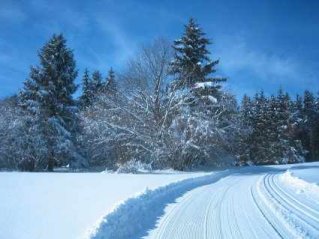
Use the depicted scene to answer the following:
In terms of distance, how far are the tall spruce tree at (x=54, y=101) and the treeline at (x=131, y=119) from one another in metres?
0.08

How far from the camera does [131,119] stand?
2942 centimetres

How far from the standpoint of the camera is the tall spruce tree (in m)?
30.2

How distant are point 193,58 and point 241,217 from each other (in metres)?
24.7

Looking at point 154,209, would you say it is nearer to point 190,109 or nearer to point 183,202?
point 183,202

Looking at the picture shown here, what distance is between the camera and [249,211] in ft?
30.3

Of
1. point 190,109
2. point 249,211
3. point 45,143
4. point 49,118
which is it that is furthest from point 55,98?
point 249,211

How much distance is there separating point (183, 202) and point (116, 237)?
178 inches

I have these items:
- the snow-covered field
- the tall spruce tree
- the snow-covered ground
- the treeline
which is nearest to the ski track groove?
the snow-covered field

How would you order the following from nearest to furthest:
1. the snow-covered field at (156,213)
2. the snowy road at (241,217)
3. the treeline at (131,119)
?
the snow-covered field at (156,213) < the snowy road at (241,217) < the treeline at (131,119)

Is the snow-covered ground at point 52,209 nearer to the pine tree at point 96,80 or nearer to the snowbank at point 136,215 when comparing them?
the snowbank at point 136,215

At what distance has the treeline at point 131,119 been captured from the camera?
28.1 m

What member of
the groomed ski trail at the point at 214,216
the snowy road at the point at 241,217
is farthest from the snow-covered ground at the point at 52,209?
the snowy road at the point at 241,217

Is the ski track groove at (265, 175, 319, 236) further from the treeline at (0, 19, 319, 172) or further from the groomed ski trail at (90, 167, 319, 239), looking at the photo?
the treeline at (0, 19, 319, 172)

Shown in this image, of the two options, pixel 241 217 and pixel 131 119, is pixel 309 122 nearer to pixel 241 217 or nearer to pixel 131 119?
pixel 131 119
